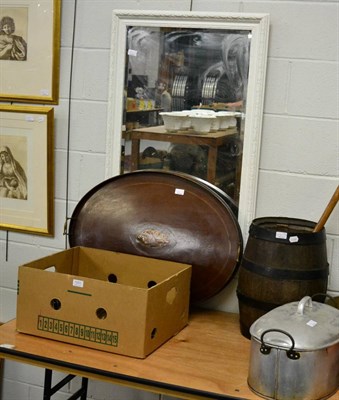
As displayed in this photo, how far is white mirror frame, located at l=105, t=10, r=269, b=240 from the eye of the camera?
7.36 feet

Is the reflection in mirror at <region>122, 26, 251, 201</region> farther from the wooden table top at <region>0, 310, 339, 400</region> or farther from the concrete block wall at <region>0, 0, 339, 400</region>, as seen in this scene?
the wooden table top at <region>0, 310, 339, 400</region>

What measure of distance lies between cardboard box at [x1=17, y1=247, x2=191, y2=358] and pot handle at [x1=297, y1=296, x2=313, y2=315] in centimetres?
41

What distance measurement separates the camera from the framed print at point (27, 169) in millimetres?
2596

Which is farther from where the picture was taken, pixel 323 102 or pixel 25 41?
pixel 25 41

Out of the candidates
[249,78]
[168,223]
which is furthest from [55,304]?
[249,78]

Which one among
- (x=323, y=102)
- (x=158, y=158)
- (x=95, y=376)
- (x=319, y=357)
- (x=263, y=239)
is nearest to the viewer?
(x=319, y=357)

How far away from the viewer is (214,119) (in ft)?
7.61

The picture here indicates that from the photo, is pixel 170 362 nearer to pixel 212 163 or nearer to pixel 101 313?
pixel 101 313

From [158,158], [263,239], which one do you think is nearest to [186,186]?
[158,158]

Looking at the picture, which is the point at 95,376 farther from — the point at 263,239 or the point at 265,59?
the point at 265,59

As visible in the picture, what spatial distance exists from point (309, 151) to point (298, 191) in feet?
0.47

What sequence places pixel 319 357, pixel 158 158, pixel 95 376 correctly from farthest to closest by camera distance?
pixel 158 158 → pixel 95 376 → pixel 319 357

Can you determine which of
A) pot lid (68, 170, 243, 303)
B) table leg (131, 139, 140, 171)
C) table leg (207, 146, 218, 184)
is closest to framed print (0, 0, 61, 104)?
table leg (131, 139, 140, 171)

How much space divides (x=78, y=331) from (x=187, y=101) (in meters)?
0.90
